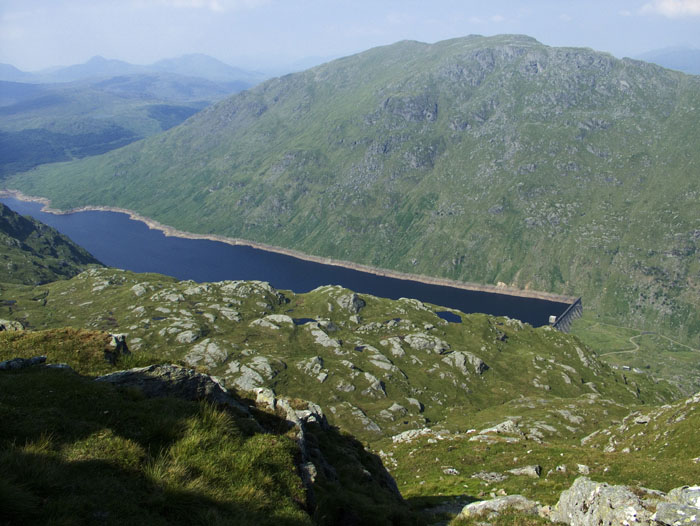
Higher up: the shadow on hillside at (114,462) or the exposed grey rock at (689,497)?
the shadow on hillside at (114,462)

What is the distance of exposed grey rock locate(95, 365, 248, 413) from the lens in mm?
18750

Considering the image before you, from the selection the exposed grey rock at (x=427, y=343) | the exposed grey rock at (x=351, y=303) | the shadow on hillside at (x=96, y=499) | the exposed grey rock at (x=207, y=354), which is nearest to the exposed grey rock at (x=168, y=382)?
the shadow on hillside at (x=96, y=499)

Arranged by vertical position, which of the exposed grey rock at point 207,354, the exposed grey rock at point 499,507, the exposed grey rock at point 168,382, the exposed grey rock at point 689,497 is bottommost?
the exposed grey rock at point 207,354

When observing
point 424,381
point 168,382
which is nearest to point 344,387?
point 424,381

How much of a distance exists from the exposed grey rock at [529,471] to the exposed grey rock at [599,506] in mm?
20710

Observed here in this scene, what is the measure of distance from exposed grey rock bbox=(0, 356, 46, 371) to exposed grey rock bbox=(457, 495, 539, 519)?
77.3 feet

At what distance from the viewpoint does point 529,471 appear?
41438mm

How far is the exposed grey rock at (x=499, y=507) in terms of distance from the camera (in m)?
23.3

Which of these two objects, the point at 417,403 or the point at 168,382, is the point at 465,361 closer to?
the point at 417,403

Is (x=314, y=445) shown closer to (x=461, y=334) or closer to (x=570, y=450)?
(x=570, y=450)

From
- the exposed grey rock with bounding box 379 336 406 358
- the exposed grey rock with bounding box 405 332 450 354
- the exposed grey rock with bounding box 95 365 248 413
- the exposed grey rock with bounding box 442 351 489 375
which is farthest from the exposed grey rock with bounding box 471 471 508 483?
the exposed grey rock with bounding box 405 332 450 354

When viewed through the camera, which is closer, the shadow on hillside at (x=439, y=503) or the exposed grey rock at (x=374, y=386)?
the shadow on hillside at (x=439, y=503)

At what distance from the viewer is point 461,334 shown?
178 m

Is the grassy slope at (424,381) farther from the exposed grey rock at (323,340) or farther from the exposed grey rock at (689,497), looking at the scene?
the exposed grey rock at (689,497)
